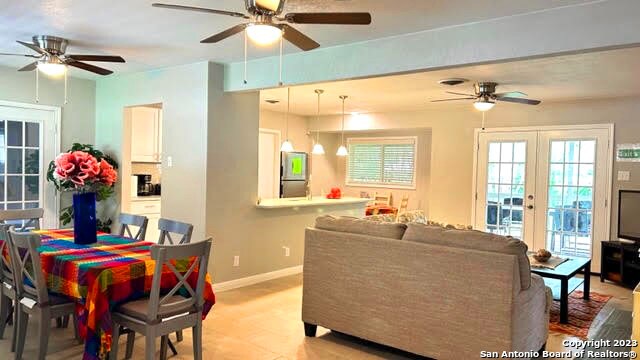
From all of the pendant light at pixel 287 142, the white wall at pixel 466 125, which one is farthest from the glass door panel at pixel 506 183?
the pendant light at pixel 287 142

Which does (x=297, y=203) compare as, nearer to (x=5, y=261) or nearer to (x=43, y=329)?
(x=5, y=261)

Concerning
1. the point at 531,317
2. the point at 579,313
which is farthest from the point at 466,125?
the point at 531,317

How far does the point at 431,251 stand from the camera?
10.2 ft

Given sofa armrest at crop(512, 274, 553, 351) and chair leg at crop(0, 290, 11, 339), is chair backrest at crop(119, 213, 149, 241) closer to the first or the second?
chair leg at crop(0, 290, 11, 339)

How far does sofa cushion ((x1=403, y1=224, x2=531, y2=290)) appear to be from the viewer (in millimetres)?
2896

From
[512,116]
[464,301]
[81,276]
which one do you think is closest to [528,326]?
[464,301]

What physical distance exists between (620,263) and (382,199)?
450 centimetres

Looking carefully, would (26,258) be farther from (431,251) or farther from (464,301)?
(464,301)

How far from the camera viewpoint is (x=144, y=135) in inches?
259

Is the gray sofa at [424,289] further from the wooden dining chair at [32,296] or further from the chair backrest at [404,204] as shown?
the chair backrest at [404,204]

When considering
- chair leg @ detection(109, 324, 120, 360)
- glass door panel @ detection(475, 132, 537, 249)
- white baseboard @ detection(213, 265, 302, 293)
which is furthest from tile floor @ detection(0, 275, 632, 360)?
glass door panel @ detection(475, 132, 537, 249)

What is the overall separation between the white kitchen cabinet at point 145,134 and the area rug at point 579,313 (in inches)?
204

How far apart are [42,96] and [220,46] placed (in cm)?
277

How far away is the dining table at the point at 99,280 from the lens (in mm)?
2682
